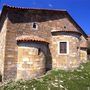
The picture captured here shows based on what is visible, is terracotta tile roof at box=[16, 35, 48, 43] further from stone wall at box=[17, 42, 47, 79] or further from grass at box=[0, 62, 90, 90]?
grass at box=[0, 62, 90, 90]

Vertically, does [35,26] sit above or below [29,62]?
above

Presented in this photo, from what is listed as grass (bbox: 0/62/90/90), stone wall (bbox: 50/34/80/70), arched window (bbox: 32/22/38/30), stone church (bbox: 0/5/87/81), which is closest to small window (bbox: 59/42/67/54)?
stone church (bbox: 0/5/87/81)

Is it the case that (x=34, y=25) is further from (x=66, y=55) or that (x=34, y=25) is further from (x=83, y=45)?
(x=83, y=45)

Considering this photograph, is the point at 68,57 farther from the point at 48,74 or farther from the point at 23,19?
the point at 23,19

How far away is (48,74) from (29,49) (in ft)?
8.92

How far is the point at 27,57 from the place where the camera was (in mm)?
19844

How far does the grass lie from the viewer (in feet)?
54.5

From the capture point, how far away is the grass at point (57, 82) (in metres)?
16.6

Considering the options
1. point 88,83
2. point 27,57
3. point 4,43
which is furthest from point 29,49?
point 88,83

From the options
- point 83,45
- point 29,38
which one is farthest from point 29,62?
point 83,45

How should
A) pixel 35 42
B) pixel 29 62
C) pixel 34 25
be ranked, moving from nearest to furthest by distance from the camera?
1. pixel 29 62
2. pixel 35 42
3. pixel 34 25

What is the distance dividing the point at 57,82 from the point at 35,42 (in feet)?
14.1

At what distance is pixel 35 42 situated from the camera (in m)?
20.0

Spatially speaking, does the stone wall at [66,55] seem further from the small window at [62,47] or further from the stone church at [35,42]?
the small window at [62,47]
